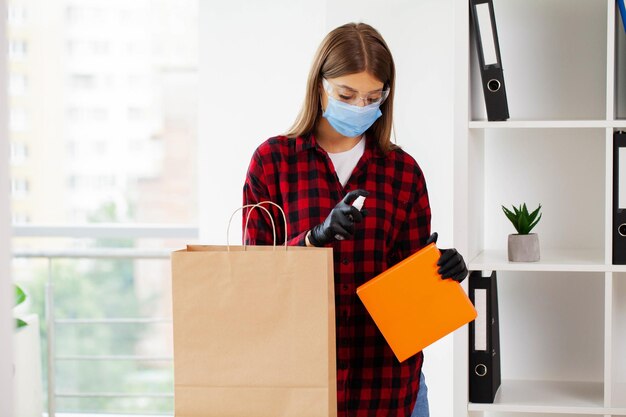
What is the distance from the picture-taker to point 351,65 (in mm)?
1520

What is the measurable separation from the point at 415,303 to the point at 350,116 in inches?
15.5

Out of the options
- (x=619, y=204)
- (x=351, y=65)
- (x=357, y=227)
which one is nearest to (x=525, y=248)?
(x=619, y=204)

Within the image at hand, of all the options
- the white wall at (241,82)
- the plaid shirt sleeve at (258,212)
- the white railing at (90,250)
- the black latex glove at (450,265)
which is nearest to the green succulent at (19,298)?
the white railing at (90,250)

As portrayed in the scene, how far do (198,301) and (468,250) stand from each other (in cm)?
70

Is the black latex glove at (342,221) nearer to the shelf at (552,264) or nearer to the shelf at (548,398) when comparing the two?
the shelf at (552,264)

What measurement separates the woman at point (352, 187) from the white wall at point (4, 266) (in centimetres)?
74

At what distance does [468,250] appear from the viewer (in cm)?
172

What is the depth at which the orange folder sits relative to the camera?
146cm

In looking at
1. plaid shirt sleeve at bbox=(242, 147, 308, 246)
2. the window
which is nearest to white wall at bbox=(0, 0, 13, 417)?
plaid shirt sleeve at bbox=(242, 147, 308, 246)

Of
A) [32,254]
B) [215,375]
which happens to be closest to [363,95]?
[215,375]

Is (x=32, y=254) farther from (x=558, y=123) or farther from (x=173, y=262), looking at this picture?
(x=558, y=123)

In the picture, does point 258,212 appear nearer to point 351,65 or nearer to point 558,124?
point 351,65

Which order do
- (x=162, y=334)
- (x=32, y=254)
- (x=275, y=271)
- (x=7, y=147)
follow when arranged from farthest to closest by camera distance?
1. (x=162, y=334)
2. (x=32, y=254)
3. (x=275, y=271)
4. (x=7, y=147)

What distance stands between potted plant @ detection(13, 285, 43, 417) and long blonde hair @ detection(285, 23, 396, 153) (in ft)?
4.97
